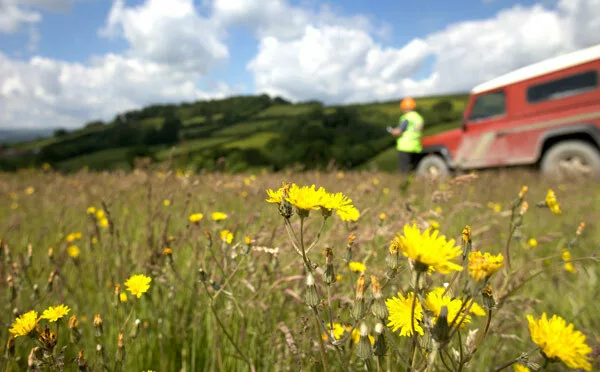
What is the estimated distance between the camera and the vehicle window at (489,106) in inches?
281

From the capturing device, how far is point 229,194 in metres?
3.40

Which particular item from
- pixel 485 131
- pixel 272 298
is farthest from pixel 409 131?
pixel 272 298

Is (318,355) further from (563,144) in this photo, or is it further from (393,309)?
(563,144)

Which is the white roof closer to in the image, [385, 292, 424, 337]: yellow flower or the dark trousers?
the dark trousers

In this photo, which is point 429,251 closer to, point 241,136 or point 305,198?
point 305,198

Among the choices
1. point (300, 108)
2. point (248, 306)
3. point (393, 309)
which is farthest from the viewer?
point (300, 108)

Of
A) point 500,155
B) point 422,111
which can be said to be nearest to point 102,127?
point 422,111

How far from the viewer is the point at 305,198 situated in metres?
0.70

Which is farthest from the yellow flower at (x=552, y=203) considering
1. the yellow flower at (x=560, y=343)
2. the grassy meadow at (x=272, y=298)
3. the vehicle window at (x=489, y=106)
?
the vehicle window at (x=489, y=106)

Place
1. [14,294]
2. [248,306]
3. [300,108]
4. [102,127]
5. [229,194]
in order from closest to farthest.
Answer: [14,294] < [248,306] < [229,194] < [102,127] < [300,108]

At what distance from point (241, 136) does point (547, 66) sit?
12876 millimetres

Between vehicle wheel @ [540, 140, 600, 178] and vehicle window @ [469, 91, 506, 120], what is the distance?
1351 mm

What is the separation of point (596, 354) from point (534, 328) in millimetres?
413

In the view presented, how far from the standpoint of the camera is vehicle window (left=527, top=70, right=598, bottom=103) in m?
5.93
